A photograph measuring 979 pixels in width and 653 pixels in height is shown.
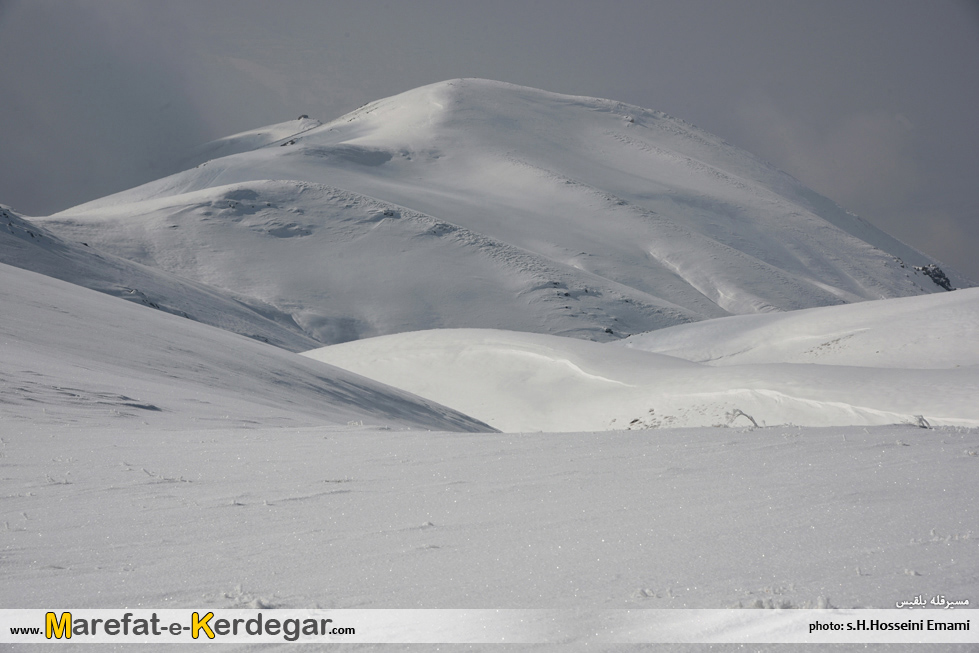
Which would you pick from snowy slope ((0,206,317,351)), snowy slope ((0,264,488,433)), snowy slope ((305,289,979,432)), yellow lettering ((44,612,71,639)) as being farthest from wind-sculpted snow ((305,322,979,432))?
snowy slope ((0,206,317,351))

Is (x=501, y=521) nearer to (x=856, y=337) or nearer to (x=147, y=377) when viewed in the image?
(x=147, y=377)

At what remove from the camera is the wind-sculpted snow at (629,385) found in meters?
12.8

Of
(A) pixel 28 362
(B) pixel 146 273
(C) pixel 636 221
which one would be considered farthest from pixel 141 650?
(C) pixel 636 221

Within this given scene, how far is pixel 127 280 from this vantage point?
3109 cm

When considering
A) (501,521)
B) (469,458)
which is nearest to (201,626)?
(501,521)

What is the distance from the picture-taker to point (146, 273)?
33.7 m

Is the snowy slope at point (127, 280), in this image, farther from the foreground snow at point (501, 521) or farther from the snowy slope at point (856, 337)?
the foreground snow at point (501, 521)

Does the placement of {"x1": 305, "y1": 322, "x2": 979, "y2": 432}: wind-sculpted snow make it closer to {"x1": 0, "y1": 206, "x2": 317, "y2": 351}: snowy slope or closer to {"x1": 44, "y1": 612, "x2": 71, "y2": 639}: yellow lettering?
{"x1": 44, "y1": 612, "x2": 71, "y2": 639}: yellow lettering

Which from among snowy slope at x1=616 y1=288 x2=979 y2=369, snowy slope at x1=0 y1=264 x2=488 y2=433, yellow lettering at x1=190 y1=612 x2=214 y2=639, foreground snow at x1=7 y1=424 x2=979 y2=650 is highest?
snowy slope at x1=616 y1=288 x2=979 y2=369

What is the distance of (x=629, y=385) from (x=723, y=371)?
2.12m

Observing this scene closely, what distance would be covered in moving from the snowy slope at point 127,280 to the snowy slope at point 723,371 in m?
9.08

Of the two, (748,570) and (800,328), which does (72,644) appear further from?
(800,328)

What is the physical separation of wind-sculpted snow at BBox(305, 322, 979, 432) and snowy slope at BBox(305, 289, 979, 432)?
0.11 feet

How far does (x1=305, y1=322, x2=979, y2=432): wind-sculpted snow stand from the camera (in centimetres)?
1280
